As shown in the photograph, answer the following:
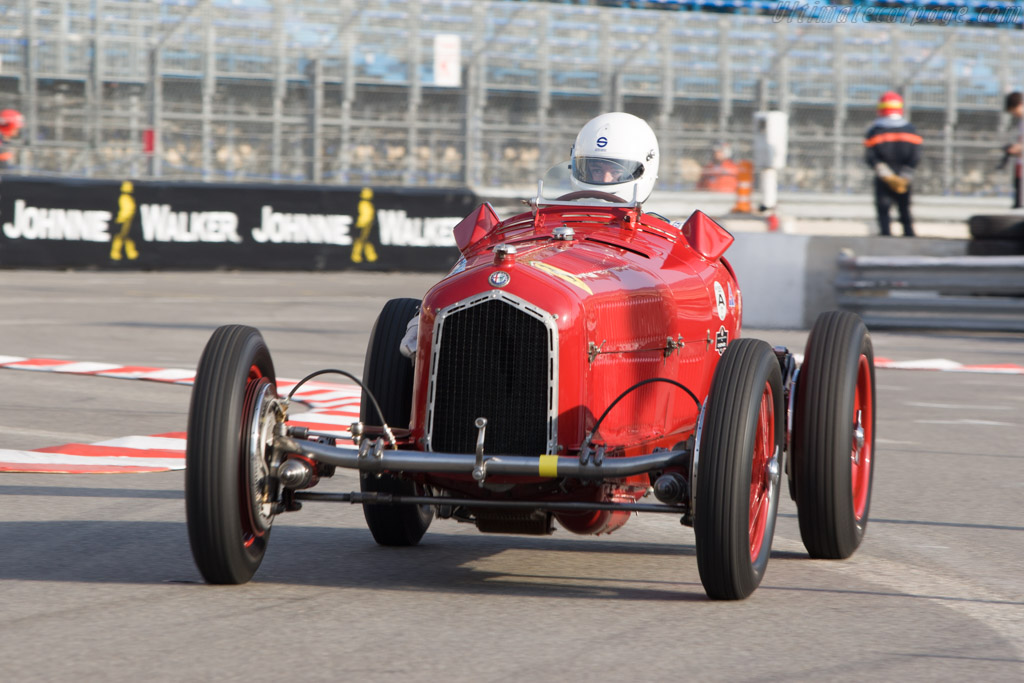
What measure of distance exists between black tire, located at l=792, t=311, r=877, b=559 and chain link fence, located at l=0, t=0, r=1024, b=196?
18.0 m

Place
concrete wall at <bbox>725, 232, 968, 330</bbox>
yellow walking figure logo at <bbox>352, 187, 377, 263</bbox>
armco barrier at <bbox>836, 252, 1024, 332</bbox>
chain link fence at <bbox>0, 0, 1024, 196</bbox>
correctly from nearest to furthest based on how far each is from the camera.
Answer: armco barrier at <bbox>836, 252, 1024, 332</bbox>, concrete wall at <bbox>725, 232, 968, 330</bbox>, yellow walking figure logo at <bbox>352, 187, 377, 263</bbox>, chain link fence at <bbox>0, 0, 1024, 196</bbox>

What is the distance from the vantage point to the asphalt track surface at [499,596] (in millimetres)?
4070

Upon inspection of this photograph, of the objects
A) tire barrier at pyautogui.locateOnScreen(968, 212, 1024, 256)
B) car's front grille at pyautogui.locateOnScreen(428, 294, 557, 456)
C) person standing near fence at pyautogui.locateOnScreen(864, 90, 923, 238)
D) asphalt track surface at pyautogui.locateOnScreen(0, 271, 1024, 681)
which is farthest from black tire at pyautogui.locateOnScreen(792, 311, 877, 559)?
person standing near fence at pyautogui.locateOnScreen(864, 90, 923, 238)

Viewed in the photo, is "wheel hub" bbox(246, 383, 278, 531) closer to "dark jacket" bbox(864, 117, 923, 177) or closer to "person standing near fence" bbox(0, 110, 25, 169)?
"dark jacket" bbox(864, 117, 923, 177)

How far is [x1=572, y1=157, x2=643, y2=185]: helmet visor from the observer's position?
6.46 meters

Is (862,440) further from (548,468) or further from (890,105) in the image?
(890,105)

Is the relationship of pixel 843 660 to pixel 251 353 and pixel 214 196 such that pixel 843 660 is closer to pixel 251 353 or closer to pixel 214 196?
pixel 251 353

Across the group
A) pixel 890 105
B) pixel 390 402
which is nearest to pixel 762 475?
pixel 390 402

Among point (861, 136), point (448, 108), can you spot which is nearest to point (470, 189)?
point (448, 108)

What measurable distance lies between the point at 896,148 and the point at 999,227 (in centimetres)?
288

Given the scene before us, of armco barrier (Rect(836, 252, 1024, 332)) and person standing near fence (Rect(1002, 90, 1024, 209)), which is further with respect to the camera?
person standing near fence (Rect(1002, 90, 1024, 209))

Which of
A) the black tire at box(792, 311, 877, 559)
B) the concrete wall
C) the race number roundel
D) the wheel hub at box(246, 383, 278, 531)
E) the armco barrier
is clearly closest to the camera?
the wheel hub at box(246, 383, 278, 531)

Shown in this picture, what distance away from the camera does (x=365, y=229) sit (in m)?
22.7

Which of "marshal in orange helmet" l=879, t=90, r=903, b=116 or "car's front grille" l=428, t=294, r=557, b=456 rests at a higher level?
"marshal in orange helmet" l=879, t=90, r=903, b=116
